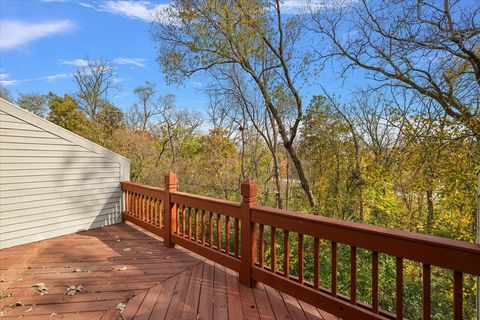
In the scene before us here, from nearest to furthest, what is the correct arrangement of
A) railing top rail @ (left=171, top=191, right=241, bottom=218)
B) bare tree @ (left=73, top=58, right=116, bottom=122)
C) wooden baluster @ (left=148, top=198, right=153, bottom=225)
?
railing top rail @ (left=171, top=191, right=241, bottom=218), wooden baluster @ (left=148, top=198, right=153, bottom=225), bare tree @ (left=73, top=58, right=116, bottom=122)

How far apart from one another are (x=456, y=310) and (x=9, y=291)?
11.7ft

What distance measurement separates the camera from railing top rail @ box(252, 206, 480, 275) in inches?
56.6

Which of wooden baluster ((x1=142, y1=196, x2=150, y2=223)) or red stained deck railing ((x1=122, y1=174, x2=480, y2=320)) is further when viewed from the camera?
wooden baluster ((x1=142, y1=196, x2=150, y2=223))

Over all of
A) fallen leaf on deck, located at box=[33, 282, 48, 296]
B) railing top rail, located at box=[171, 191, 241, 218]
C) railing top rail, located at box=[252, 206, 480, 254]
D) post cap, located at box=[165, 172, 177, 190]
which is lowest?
fallen leaf on deck, located at box=[33, 282, 48, 296]

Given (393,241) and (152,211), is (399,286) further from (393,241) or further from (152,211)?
(152,211)

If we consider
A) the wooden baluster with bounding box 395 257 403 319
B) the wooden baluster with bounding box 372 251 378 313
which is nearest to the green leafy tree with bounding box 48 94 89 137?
the wooden baluster with bounding box 372 251 378 313

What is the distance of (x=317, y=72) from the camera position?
28.3 feet

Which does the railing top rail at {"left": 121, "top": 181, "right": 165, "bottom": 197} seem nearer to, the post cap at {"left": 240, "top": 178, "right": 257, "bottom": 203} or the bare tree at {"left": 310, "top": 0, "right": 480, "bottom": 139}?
the post cap at {"left": 240, "top": 178, "right": 257, "bottom": 203}

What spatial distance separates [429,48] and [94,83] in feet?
52.1

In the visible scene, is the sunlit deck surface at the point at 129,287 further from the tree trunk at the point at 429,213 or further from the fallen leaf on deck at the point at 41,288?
the tree trunk at the point at 429,213

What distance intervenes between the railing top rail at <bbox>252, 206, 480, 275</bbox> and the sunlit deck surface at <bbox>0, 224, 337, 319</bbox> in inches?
28.1

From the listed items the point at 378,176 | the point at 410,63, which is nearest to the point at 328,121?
the point at 378,176

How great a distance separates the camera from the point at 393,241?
1707 millimetres

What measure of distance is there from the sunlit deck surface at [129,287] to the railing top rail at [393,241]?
713 millimetres
